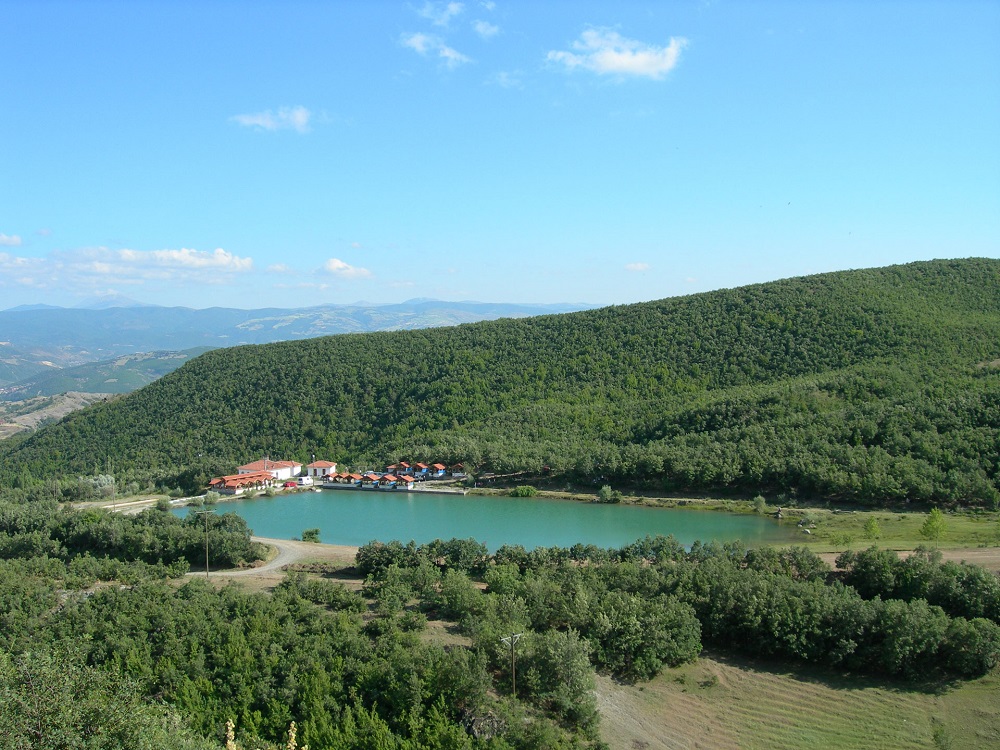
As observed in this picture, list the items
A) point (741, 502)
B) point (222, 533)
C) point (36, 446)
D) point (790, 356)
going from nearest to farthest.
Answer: point (222, 533)
point (741, 502)
point (790, 356)
point (36, 446)

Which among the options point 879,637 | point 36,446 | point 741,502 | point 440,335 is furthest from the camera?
point 440,335

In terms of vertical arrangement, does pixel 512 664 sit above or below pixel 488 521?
above

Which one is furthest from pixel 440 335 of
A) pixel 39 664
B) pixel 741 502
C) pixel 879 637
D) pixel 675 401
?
pixel 39 664

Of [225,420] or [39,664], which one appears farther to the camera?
[225,420]

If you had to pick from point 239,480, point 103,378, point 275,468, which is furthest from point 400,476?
point 103,378

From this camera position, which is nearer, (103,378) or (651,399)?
(651,399)

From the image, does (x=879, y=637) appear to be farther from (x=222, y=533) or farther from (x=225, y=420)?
(x=225, y=420)

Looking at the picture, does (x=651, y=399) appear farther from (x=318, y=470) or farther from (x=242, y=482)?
(x=242, y=482)
